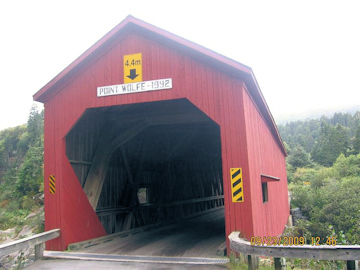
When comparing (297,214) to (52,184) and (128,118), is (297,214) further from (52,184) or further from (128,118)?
(52,184)

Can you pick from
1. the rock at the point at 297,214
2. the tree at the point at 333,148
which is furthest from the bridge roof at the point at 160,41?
the tree at the point at 333,148

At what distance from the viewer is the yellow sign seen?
859cm

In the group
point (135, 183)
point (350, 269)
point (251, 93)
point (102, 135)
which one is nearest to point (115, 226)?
point (135, 183)

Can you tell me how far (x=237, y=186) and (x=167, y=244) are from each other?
3186mm

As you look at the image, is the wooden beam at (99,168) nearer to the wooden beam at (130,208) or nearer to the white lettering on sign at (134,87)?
the wooden beam at (130,208)

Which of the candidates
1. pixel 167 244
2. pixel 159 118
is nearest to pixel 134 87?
pixel 159 118

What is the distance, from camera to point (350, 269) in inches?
184

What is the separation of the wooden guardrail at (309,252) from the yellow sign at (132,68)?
4.58 m

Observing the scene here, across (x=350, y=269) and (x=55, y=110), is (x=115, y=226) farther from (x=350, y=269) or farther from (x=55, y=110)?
(x=350, y=269)

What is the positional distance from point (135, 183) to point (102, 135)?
2.57 metres

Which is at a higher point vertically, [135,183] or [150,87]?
[150,87]

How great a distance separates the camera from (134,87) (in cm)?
855

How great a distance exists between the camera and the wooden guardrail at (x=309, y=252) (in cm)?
457

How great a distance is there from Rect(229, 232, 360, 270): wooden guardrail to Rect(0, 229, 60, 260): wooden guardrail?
4.19 meters
